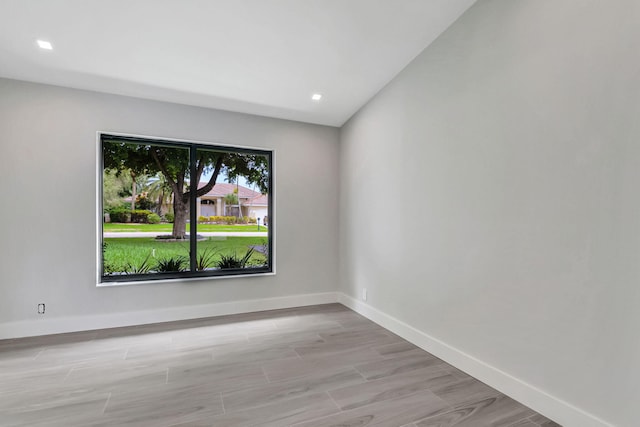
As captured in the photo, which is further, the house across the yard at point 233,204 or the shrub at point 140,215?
the house across the yard at point 233,204

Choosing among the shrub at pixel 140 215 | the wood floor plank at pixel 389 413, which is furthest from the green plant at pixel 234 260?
the wood floor plank at pixel 389 413

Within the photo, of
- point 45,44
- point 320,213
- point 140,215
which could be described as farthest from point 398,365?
point 45,44

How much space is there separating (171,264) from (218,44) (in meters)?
2.49

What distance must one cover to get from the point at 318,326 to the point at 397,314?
2.83 ft

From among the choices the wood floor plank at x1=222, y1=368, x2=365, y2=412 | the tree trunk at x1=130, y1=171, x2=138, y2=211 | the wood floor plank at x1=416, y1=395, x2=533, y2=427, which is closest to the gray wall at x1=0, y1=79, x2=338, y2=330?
the tree trunk at x1=130, y1=171, x2=138, y2=211

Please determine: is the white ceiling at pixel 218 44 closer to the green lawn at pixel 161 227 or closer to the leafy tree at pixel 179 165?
the leafy tree at pixel 179 165

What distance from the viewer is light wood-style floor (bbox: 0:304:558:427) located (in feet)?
5.90

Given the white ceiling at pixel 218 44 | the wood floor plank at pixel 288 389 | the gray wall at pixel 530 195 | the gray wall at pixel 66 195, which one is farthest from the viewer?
the gray wall at pixel 66 195

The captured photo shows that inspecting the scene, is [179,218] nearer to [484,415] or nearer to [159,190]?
[159,190]

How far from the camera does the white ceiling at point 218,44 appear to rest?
2.27 metres

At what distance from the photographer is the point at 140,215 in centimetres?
353

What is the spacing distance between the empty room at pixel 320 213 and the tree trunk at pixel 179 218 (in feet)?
0.06

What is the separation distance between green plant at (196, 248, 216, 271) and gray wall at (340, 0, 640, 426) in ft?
7.52

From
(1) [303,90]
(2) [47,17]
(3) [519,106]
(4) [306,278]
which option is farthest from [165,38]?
(4) [306,278]
